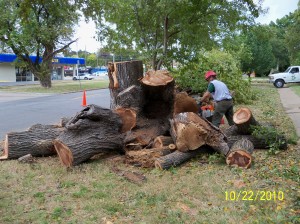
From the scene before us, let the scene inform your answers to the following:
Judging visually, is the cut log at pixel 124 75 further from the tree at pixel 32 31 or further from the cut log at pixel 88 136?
the tree at pixel 32 31

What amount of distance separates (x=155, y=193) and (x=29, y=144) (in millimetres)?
2994

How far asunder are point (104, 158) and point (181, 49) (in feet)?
30.7

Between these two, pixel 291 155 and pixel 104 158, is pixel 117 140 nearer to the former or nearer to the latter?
pixel 104 158

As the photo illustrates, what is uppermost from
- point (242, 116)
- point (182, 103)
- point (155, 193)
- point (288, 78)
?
point (288, 78)

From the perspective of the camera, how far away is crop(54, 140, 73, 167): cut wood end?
19.6 feet

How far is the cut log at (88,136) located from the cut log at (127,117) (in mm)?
178

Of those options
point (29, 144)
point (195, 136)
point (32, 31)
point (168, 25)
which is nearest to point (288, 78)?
point (168, 25)

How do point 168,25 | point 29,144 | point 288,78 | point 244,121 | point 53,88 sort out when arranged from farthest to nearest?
point 53,88 < point 288,78 < point 168,25 < point 244,121 < point 29,144

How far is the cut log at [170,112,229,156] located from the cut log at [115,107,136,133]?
0.97 meters

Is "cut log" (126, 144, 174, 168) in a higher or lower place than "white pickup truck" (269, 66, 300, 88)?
lower

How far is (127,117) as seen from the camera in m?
6.96

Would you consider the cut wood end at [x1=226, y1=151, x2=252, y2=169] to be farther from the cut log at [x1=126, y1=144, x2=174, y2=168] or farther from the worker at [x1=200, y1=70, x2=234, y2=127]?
the worker at [x1=200, y1=70, x2=234, y2=127]
